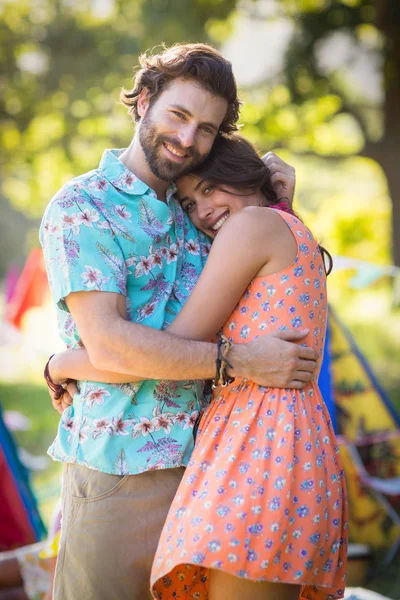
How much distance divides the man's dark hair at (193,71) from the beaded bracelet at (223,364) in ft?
2.56

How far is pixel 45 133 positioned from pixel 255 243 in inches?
449

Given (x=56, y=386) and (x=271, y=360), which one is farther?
(x=56, y=386)

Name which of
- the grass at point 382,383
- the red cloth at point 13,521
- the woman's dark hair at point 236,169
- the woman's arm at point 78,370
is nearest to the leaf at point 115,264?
the woman's arm at point 78,370

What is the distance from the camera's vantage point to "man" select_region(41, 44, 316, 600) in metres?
1.94

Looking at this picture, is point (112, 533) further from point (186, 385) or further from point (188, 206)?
point (188, 206)

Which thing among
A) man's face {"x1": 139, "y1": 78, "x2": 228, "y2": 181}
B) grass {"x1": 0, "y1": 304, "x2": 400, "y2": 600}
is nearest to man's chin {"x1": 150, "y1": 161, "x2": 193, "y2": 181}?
man's face {"x1": 139, "y1": 78, "x2": 228, "y2": 181}

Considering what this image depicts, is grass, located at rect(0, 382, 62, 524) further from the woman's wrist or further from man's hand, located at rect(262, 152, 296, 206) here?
man's hand, located at rect(262, 152, 296, 206)

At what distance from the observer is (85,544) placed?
79.8 inches

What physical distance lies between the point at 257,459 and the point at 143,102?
1.16 m

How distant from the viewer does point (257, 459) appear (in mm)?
1861

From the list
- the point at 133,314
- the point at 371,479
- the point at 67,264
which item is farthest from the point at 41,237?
the point at 371,479

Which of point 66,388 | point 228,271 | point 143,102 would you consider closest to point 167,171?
point 143,102

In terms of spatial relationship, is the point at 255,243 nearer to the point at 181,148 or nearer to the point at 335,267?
the point at 181,148

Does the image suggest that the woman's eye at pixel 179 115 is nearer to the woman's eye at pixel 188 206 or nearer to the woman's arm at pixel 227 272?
the woman's eye at pixel 188 206
